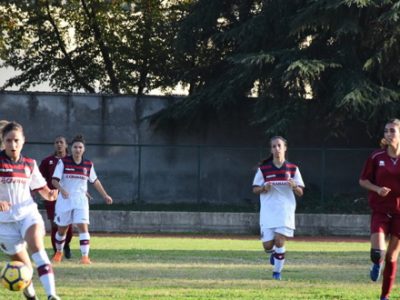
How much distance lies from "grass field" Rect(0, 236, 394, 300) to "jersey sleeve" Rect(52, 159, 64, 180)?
1417 millimetres

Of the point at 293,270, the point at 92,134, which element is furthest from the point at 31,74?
the point at 293,270

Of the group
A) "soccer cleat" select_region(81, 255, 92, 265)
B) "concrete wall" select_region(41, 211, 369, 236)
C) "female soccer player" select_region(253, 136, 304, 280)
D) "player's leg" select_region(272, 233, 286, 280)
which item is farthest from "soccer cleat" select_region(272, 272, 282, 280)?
"concrete wall" select_region(41, 211, 369, 236)

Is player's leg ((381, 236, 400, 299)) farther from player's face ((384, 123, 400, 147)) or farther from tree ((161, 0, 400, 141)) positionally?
tree ((161, 0, 400, 141))

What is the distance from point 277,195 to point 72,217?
4169mm

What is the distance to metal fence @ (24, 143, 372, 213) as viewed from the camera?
3425 cm

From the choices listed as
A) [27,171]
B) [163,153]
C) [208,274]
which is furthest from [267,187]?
[163,153]

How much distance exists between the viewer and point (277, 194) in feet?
52.2

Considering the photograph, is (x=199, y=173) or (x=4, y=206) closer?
(x=4, y=206)

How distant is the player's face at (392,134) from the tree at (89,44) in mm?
29410

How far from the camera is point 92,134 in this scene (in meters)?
→ 37.1

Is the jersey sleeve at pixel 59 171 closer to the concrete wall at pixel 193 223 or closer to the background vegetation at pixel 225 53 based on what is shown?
the concrete wall at pixel 193 223

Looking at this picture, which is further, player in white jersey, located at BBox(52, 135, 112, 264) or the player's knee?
player in white jersey, located at BBox(52, 135, 112, 264)

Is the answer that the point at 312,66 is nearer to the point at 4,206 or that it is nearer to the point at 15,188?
the point at 15,188

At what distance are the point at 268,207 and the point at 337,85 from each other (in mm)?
16991
